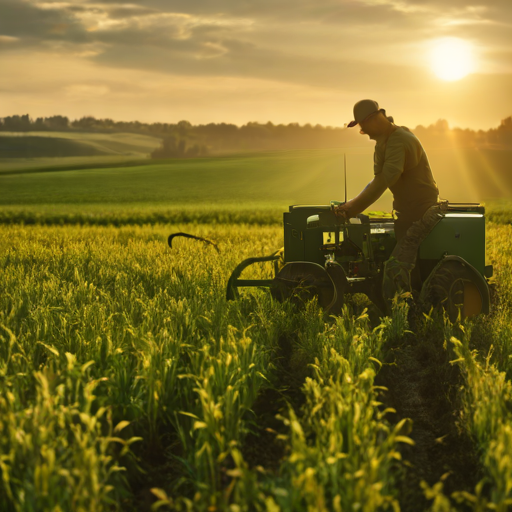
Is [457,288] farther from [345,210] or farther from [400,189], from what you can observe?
[345,210]

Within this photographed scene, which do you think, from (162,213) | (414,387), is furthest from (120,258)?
(162,213)

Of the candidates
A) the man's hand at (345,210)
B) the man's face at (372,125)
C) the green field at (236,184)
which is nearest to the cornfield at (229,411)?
the man's hand at (345,210)

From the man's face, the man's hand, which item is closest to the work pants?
the man's hand

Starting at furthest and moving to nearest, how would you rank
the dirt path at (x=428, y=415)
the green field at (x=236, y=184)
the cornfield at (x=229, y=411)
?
the green field at (x=236, y=184) → the dirt path at (x=428, y=415) → the cornfield at (x=229, y=411)

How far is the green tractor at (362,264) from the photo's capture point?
5.95 metres

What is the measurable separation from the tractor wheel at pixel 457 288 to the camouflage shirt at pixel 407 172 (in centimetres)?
61

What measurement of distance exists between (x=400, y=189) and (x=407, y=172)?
0.59 ft

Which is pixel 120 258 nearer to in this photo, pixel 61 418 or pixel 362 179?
pixel 61 418

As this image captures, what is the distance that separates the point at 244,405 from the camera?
11.7ft

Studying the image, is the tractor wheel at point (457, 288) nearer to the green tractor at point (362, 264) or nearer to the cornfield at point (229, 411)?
the green tractor at point (362, 264)

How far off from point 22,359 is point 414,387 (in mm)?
2897

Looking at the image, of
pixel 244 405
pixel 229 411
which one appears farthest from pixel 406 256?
pixel 229 411

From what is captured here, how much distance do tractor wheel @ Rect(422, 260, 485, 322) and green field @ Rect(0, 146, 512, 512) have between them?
205 millimetres

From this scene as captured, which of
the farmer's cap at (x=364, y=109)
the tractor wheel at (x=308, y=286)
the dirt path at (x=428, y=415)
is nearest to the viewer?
the dirt path at (x=428, y=415)
